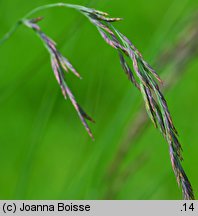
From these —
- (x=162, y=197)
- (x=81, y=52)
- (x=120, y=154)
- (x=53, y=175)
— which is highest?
(x=120, y=154)

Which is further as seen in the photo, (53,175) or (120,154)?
(53,175)

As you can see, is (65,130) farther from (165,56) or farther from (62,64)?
(62,64)

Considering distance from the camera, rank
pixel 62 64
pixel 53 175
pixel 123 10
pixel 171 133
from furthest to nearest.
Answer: pixel 123 10
pixel 53 175
pixel 62 64
pixel 171 133

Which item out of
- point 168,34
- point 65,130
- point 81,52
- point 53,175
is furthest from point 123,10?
point 168,34

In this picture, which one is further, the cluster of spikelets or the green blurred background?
the green blurred background

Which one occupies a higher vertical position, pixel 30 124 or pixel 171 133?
pixel 171 133

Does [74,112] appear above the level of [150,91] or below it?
below

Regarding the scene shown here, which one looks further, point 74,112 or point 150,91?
point 74,112

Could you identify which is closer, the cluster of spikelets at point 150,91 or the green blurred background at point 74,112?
the cluster of spikelets at point 150,91

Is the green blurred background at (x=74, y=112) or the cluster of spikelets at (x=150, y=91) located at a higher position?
the cluster of spikelets at (x=150, y=91)

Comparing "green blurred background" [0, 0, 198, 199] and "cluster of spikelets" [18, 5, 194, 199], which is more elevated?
"cluster of spikelets" [18, 5, 194, 199]
